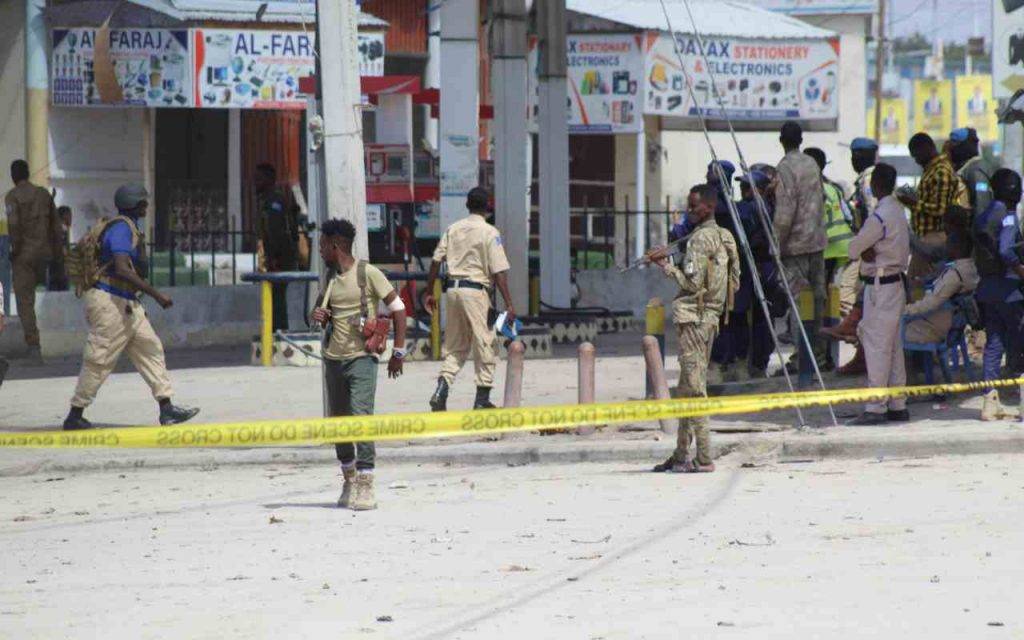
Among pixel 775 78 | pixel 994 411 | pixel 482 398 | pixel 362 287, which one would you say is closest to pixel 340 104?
pixel 482 398

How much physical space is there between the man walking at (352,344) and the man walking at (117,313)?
3145mm

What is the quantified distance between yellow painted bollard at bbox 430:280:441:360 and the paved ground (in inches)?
227

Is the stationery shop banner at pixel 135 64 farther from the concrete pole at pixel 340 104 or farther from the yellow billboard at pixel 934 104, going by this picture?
the yellow billboard at pixel 934 104

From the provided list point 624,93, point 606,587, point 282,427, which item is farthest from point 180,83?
point 606,587

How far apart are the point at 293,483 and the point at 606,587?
430 centimetres

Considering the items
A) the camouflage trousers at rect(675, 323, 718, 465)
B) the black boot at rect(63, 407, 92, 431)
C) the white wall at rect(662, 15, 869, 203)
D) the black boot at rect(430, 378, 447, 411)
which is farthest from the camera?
the white wall at rect(662, 15, 869, 203)

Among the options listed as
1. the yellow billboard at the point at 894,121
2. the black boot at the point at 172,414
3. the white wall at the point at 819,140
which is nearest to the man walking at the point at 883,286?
the black boot at the point at 172,414

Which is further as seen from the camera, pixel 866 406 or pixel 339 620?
pixel 866 406

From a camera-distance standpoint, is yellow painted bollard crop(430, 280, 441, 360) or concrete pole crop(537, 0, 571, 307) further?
concrete pole crop(537, 0, 571, 307)

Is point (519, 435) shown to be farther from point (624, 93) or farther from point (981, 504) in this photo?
point (624, 93)

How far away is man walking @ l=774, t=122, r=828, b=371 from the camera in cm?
1597

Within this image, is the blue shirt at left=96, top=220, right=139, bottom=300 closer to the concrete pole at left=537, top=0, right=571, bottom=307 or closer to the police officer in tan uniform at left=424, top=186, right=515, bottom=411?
the police officer in tan uniform at left=424, top=186, right=515, bottom=411

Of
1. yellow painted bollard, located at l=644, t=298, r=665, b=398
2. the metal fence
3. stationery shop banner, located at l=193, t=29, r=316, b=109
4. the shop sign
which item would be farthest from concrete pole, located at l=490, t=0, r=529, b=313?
yellow painted bollard, located at l=644, t=298, r=665, b=398

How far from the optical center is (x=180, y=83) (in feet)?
76.0
